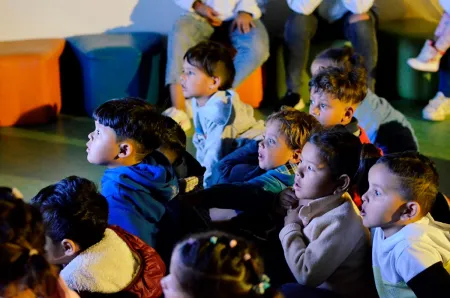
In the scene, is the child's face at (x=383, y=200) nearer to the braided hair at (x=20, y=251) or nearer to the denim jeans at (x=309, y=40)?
the braided hair at (x=20, y=251)

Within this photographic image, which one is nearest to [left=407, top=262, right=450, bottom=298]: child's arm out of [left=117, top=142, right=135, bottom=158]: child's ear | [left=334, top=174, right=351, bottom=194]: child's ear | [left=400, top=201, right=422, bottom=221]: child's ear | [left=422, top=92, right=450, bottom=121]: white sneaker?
[left=400, top=201, right=422, bottom=221]: child's ear

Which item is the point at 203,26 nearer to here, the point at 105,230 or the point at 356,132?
the point at 356,132

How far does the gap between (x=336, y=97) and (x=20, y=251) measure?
154 cm

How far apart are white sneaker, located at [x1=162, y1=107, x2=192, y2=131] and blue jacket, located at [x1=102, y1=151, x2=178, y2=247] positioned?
1628 millimetres

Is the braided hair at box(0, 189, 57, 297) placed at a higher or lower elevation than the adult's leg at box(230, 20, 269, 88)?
higher

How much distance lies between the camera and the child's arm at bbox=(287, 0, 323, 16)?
3.76m

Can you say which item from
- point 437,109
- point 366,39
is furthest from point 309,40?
point 437,109

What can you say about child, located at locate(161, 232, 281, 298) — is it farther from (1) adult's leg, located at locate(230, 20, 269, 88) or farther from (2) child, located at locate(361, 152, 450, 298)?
(1) adult's leg, located at locate(230, 20, 269, 88)

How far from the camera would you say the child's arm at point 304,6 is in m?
3.76

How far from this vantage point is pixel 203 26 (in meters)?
3.73

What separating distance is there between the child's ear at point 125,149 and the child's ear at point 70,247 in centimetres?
50

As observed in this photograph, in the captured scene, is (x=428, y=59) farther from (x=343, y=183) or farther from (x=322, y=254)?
(x=322, y=254)

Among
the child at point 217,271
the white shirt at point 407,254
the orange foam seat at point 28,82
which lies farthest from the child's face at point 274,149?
the orange foam seat at point 28,82

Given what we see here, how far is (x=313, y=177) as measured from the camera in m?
1.83
